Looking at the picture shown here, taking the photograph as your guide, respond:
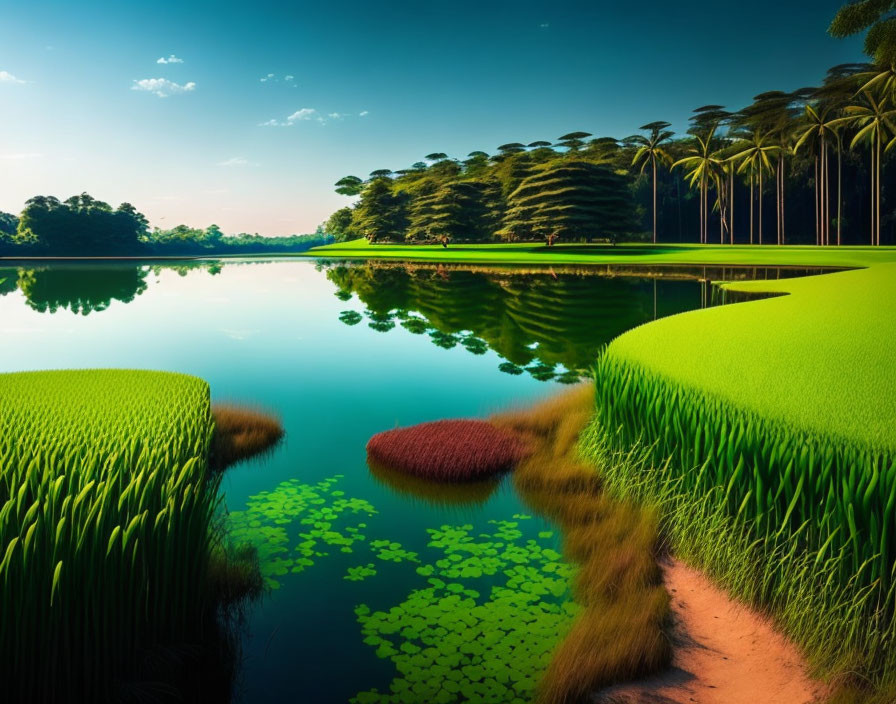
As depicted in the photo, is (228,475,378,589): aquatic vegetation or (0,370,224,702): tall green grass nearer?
(0,370,224,702): tall green grass

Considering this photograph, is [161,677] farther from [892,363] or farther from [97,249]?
[97,249]

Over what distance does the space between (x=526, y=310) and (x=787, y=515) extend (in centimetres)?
1928

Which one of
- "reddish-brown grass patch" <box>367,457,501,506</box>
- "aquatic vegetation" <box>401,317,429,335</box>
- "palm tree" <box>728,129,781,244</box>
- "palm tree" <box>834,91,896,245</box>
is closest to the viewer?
"reddish-brown grass patch" <box>367,457,501,506</box>

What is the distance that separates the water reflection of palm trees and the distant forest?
64.7 feet

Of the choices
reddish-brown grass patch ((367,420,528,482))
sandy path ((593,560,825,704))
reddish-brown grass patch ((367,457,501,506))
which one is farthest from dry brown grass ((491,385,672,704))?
reddish-brown grass patch ((367,457,501,506))

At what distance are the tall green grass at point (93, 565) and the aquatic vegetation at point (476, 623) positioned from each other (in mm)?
1363

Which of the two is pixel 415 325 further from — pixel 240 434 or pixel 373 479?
pixel 373 479

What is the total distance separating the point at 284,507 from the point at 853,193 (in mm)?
82627

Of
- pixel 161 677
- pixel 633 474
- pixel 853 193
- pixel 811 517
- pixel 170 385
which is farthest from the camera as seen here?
pixel 853 193

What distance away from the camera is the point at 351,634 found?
190 inches

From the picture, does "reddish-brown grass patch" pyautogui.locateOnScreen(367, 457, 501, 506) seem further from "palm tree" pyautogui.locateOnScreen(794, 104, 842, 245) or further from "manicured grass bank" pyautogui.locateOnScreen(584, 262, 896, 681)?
"palm tree" pyautogui.locateOnScreen(794, 104, 842, 245)

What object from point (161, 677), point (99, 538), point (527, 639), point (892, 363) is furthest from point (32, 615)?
point (892, 363)

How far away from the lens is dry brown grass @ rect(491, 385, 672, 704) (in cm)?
416

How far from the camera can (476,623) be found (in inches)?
191
